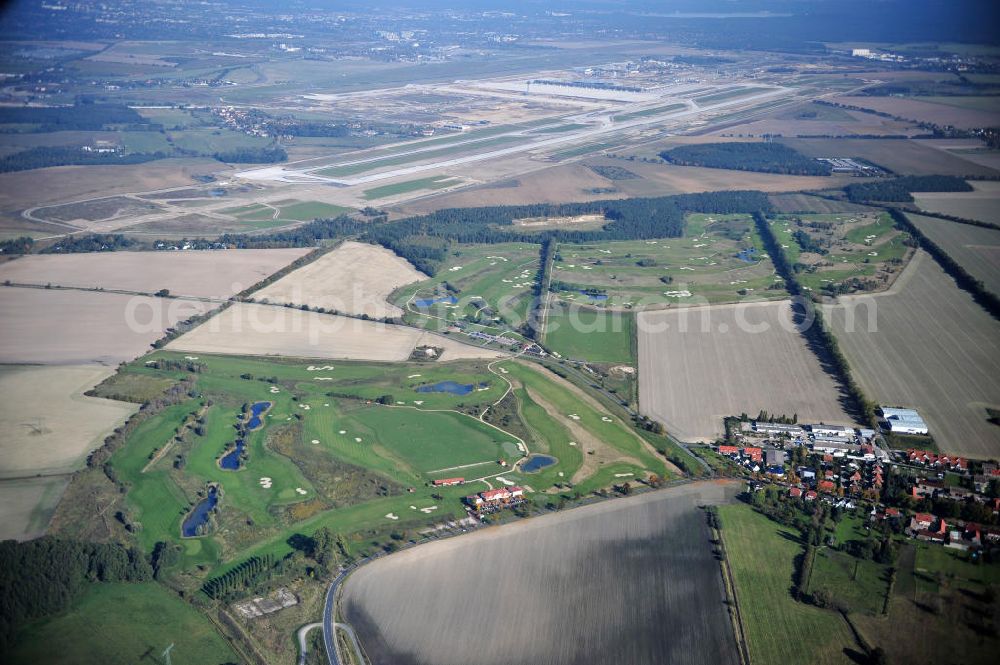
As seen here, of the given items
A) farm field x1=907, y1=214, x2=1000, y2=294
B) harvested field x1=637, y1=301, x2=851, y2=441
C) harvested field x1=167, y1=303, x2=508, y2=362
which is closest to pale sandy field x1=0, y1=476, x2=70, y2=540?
harvested field x1=167, y1=303, x2=508, y2=362

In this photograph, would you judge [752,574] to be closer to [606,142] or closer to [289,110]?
[606,142]

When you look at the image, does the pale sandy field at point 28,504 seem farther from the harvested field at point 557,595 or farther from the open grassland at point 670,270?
the open grassland at point 670,270

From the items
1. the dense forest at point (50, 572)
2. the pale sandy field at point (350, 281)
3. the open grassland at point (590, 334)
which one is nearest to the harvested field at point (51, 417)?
the dense forest at point (50, 572)

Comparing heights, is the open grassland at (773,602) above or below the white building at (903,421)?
below

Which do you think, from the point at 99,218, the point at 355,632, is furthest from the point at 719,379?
the point at 99,218

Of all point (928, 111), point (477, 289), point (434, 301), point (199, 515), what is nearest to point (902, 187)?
point (928, 111)

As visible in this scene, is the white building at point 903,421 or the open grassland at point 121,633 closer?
the open grassland at point 121,633
